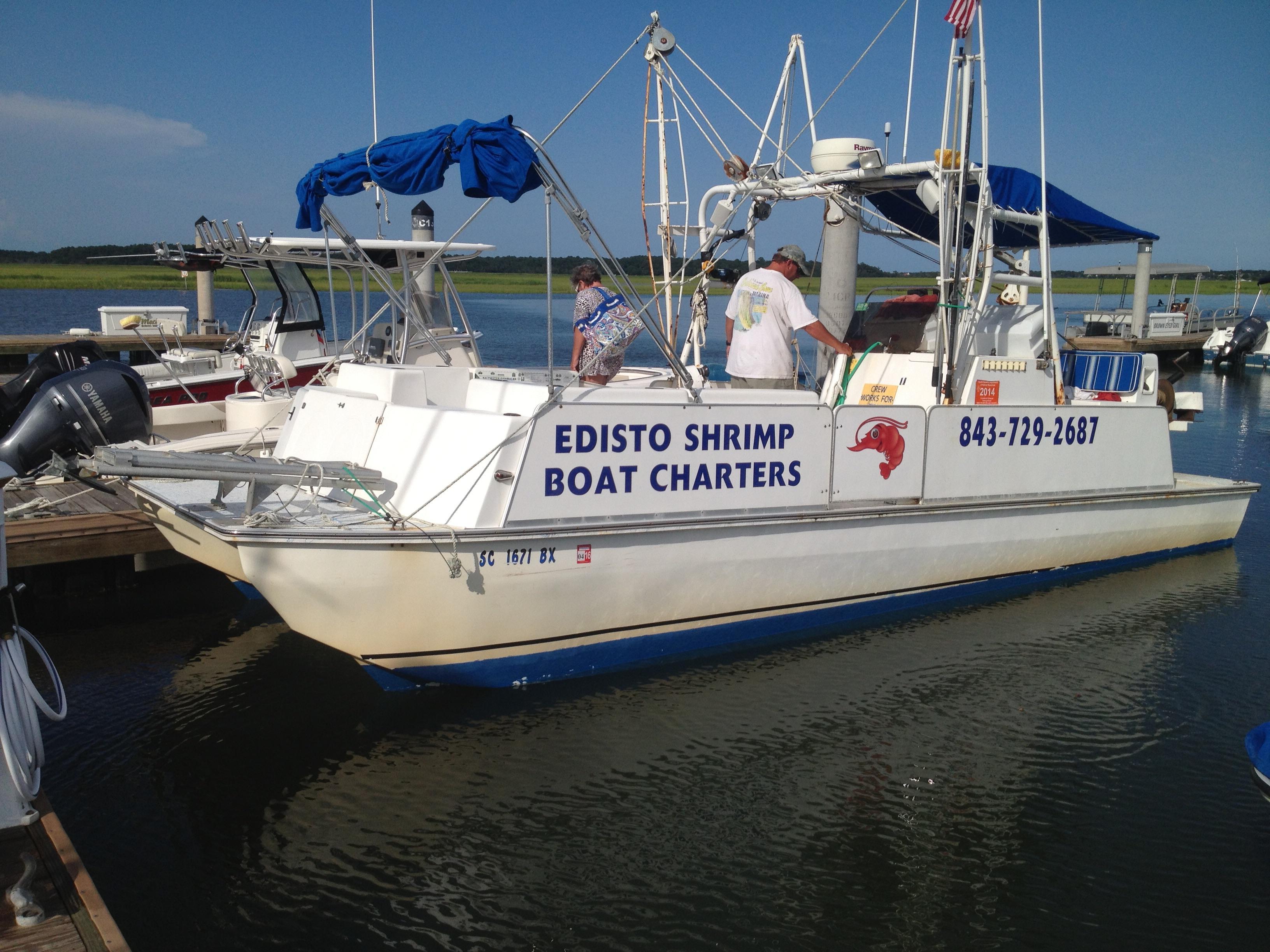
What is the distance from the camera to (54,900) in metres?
3.10

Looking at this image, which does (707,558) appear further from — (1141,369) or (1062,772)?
(1141,369)

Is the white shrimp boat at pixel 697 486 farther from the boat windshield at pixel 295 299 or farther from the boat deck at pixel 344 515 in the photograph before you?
the boat windshield at pixel 295 299

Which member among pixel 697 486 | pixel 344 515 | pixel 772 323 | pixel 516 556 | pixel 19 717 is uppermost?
pixel 772 323

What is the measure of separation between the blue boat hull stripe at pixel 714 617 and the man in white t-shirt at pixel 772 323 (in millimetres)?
1679

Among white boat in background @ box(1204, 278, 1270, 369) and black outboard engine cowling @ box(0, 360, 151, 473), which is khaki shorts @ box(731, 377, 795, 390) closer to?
black outboard engine cowling @ box(0, 360, 151, 473)

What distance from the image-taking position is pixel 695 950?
3.76 m

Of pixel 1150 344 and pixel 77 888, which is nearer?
pixel 77 888

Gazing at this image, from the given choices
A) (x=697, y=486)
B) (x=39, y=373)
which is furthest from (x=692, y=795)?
(x=39, y=373)

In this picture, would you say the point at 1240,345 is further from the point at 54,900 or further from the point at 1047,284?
the point at 54,900

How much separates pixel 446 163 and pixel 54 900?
13.3 feet

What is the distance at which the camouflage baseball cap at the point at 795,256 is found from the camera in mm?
7211

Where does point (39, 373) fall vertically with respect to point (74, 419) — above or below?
above

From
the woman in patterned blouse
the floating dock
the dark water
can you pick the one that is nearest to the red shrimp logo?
the dark water

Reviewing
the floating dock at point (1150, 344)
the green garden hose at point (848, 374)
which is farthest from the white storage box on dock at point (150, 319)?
the floating dock at point (1150, 344)
